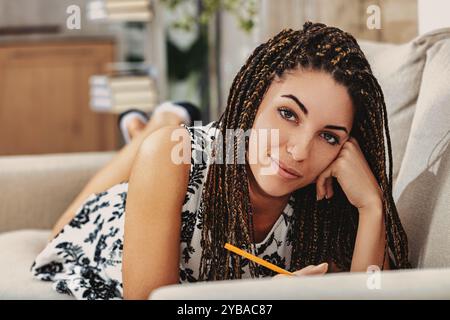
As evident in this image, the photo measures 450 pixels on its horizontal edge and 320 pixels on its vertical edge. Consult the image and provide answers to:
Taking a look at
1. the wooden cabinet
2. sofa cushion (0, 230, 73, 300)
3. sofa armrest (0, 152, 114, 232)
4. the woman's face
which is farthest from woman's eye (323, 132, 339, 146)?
the wooden cabinet

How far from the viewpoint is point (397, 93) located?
1105 mm

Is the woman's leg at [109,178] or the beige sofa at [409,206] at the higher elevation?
the beige sofa at [409,206]

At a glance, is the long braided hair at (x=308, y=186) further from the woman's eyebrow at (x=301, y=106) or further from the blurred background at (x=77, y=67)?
the blurred background at (x=77, y=67)

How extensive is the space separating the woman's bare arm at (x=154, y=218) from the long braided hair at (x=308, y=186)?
0.13 feet

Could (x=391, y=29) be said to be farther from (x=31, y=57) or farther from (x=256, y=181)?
(x=31, y=57)

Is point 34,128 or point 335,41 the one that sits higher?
point 335,41

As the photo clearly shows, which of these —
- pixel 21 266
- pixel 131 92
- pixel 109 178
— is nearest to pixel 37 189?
pixel 109 178

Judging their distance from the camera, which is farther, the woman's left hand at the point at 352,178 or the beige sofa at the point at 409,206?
the woman's left hand at the point at 352,178

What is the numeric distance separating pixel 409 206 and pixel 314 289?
1.26 ft

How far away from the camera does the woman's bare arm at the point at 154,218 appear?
0.89 meters

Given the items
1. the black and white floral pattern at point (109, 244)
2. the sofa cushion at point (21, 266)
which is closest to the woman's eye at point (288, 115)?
the black and white floral pattern at point (109, 244)

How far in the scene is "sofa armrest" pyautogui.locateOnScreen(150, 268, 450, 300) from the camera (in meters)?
0.67

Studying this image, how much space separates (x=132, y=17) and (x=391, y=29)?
5.14 ft
